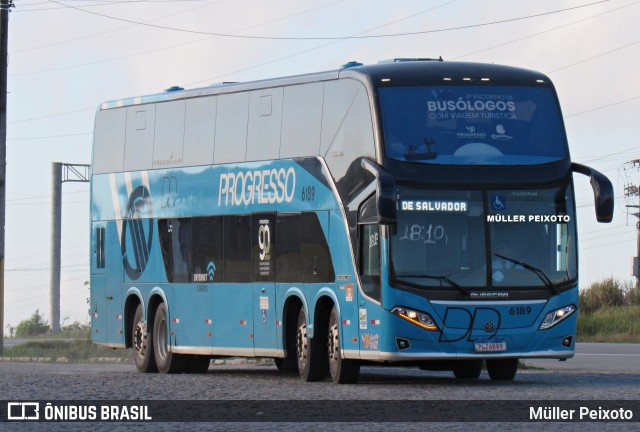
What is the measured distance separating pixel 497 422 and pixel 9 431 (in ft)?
15.5

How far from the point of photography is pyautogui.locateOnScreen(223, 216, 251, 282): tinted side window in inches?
971

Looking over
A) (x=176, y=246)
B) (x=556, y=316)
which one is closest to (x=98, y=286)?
(x=176, y=246)

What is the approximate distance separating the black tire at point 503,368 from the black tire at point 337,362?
231cm

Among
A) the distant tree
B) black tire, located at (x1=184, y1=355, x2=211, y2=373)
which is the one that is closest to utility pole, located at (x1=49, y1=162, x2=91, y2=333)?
the distant tree

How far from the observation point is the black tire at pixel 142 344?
27.9m

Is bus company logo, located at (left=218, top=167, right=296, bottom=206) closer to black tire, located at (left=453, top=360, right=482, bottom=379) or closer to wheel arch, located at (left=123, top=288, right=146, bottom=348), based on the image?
black tire, located at (left=453, top=360, right=482, bottom=379)

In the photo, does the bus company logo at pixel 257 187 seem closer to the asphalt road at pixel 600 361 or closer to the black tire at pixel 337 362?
the black tire at pixel 337 362

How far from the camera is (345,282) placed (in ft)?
71.3

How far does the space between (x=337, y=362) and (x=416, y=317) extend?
6.13ft

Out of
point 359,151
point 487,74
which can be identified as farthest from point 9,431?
point 487,74

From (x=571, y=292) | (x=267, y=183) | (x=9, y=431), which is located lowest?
(x=9, y=431)

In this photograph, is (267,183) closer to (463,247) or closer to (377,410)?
(463,247)

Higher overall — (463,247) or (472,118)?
(472,118)

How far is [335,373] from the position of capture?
22.2 m
